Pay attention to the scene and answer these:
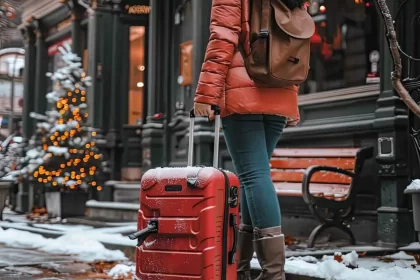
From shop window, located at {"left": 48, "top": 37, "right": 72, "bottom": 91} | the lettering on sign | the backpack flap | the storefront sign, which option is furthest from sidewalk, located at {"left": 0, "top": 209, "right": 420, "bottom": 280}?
shop window, located at {"left": 48, "top": 37, "right": 72, "bottom": 91}

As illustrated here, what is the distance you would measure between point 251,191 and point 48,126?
771cm

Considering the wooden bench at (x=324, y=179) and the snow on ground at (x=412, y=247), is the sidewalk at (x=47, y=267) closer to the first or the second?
the wooden bench at (x=324, y=179)

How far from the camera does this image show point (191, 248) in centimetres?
320

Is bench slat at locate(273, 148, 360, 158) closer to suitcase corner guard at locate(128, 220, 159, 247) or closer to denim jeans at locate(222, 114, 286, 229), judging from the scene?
denim jeans at locate(222, 114, 286, 229)

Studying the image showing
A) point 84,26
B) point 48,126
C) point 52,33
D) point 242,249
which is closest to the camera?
point 242,249

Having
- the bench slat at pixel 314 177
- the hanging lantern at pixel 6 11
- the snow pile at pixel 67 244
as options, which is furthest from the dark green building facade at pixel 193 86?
the hanging lantern at pixel 6 11

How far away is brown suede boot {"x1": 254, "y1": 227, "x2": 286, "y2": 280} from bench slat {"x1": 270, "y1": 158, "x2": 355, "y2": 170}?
321 cm

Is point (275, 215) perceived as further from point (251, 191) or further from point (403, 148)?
point (403, 148)

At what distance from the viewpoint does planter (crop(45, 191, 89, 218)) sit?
34.1 ft

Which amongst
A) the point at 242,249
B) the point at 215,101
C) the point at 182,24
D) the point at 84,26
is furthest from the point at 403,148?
the point at 84,26

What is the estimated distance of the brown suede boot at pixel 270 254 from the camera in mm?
3385

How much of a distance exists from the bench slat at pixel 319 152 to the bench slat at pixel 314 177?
23 cm

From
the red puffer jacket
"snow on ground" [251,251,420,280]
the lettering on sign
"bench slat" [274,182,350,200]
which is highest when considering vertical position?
the lettering on sign

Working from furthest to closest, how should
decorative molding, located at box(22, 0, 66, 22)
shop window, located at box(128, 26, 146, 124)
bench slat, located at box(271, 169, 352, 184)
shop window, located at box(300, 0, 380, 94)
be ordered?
1. decorative molding, located at box(22, 0, 66, 22)
2. shop window, located at box(128, 26, 146, 124)
3. shop window, located at box(300, 0, 380, 94)
4. bench slat, located at box(271, 169, 352, 184)
